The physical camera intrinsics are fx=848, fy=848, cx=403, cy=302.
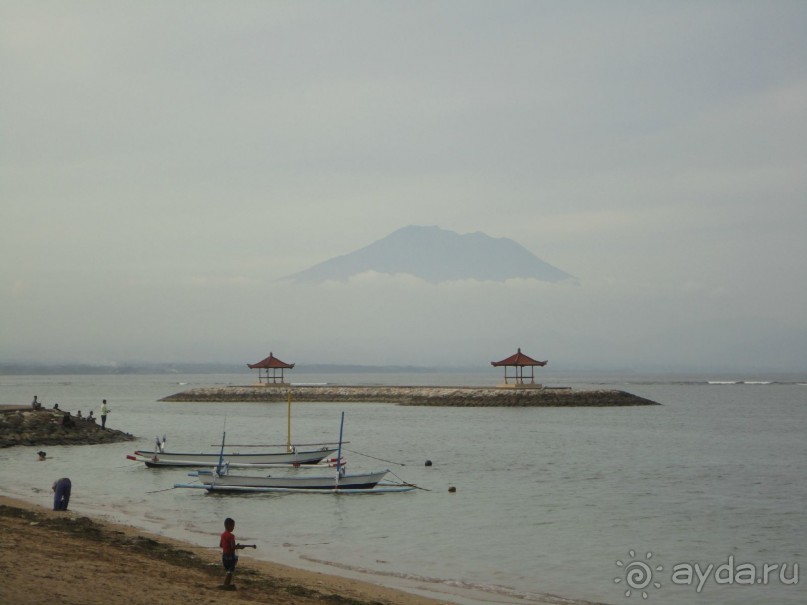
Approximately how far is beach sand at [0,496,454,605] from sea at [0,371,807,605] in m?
1.40

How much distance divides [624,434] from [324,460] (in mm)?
24518

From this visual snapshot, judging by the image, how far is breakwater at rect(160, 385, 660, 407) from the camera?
Answer: 263ft

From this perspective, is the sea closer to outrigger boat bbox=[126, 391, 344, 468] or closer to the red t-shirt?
outrigger boat bbox=[126, 391, 344, 468]

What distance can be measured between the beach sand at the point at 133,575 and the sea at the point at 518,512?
140cm

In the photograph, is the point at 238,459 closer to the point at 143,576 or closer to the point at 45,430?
the point at 45,430

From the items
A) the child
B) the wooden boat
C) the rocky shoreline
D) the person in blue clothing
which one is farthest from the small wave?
the rocky shoreline

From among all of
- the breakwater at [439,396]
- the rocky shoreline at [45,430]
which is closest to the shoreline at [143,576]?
the rocky shoreline at [45,430]

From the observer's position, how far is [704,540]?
21.4m

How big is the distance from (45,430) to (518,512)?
28.9 metres

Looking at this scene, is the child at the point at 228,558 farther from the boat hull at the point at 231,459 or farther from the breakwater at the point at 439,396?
the breakwater at the point at 439,396

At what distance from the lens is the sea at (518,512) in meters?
17.6

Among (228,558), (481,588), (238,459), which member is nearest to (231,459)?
(238,459)

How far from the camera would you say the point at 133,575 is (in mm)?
14508

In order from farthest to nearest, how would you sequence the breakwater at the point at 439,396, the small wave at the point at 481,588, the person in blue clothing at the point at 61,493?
the breakwater at the point at 439,396, the person in blue clothing at the point at 61,493, the small wave at the point at 481,588
